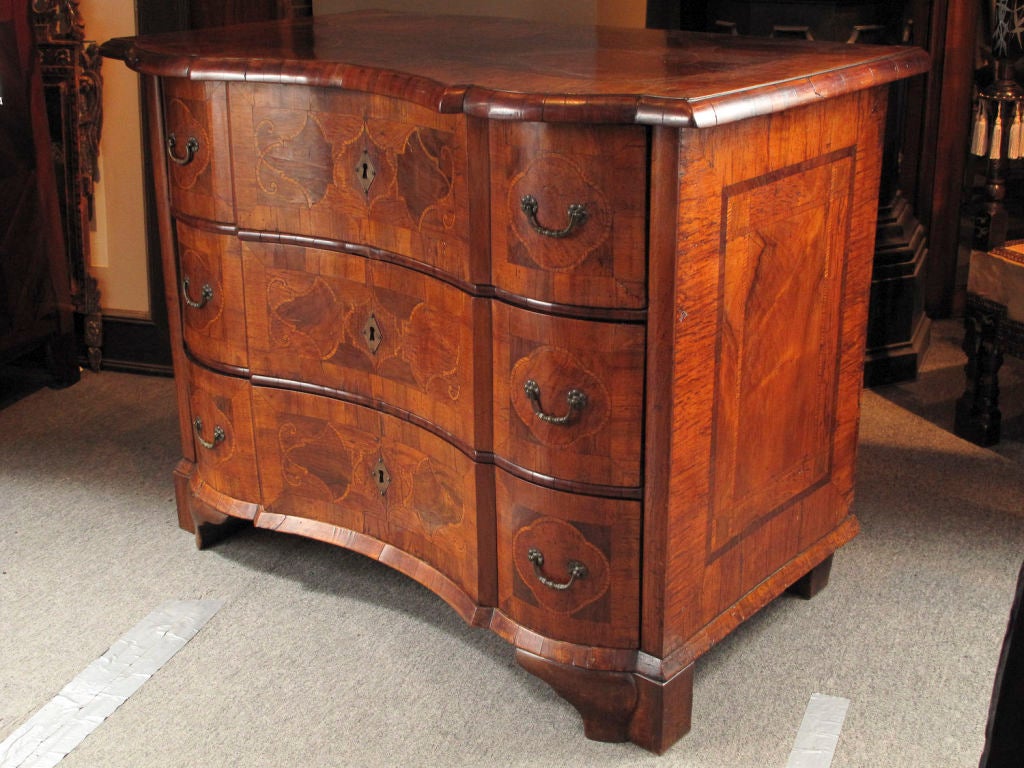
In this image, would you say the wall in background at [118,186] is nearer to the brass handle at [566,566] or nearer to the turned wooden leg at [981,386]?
the brass handle at [566,566]

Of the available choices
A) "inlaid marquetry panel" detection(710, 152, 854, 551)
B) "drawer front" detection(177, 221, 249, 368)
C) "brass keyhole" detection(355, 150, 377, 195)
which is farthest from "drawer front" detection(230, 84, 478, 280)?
"inlaid marquetry panel" detection(710, 152, 854, 551)

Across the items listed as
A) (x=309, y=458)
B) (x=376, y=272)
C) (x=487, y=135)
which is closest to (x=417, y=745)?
(x=309, y=458)

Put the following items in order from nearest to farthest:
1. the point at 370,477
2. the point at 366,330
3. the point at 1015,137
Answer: the point at 366,330 < the point at 370,477 < the point at 1015,137

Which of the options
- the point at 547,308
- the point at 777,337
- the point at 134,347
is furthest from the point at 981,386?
the point at 134,347

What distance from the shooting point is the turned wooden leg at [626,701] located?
2.15 m

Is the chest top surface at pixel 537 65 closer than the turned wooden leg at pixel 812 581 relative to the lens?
Yes

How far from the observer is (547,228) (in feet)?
6.52

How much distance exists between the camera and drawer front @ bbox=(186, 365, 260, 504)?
265 centimetres

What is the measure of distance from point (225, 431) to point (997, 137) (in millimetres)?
2008

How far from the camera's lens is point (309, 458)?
2.60 meters

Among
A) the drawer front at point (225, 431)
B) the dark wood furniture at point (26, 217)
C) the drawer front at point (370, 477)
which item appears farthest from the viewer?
the dark wood furniture at point (26, 217)

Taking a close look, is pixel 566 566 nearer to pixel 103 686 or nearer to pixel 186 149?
pixel 103 686

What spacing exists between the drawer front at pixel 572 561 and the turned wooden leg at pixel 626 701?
0.06 m

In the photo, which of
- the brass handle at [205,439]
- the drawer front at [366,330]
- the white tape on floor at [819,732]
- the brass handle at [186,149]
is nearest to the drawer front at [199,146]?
the brass handle at [186,149]
